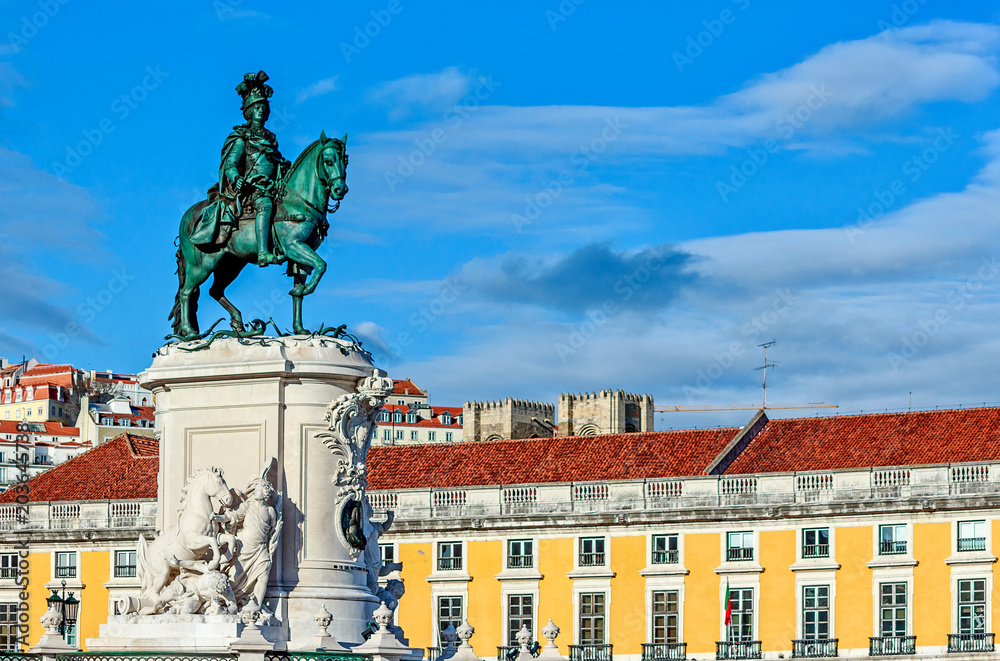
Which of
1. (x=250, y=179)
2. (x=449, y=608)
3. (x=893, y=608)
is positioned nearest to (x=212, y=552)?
(x=250, y=179)

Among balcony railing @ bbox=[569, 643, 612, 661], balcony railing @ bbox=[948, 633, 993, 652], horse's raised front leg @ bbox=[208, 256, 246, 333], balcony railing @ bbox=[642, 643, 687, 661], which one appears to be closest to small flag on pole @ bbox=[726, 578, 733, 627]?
balcony railing @ bbox=[642, 643, 687, 661]

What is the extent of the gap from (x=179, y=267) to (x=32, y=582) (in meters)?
47.4

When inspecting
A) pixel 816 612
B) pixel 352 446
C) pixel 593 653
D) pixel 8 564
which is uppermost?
pixel 352 446

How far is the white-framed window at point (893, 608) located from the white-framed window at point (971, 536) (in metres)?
2.05

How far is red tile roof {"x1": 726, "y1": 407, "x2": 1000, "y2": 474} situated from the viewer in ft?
210

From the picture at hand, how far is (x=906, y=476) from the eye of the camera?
62469 mm

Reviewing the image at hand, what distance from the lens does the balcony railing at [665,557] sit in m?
65.3

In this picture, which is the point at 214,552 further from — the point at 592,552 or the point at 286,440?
the point at 592,552

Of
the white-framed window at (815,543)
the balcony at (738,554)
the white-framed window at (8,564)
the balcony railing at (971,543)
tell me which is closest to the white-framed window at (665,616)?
the balcony at (738,554)

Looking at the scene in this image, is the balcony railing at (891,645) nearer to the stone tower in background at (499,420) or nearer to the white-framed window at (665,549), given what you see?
the white-framed window at (665,549)

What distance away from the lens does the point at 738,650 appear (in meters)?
63.5

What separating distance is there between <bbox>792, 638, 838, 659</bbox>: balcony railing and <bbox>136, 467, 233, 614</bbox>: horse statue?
41.6m

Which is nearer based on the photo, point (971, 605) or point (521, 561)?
point (971, 605)

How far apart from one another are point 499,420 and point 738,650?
4630 centimetres
